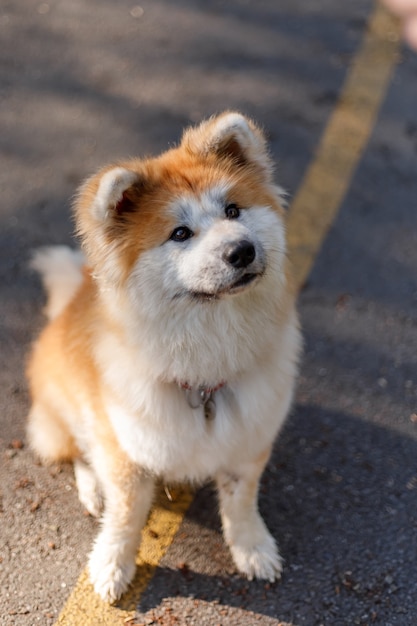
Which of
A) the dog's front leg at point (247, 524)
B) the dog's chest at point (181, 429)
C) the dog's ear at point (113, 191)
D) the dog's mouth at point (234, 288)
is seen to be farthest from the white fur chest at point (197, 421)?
the dog's ear at point (113, 191)

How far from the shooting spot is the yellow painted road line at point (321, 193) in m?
2.70

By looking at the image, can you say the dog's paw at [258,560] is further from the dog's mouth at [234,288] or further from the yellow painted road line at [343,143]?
the yellow painted road line at [343,143]

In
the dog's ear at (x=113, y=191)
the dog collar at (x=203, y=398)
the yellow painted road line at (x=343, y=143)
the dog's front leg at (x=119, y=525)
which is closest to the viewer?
the dog's ear at (x=113, y=191)

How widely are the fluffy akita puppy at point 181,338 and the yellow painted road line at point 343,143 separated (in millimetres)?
1357

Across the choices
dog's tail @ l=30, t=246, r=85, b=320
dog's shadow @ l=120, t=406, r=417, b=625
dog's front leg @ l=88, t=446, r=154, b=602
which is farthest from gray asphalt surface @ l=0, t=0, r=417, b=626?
dog's tail @ l=30, t=246, r=85, b=320

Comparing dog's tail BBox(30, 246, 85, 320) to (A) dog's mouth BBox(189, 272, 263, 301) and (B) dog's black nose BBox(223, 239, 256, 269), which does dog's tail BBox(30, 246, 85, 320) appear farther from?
(B) dog's black nose BBox(223, 239, 256, 269)

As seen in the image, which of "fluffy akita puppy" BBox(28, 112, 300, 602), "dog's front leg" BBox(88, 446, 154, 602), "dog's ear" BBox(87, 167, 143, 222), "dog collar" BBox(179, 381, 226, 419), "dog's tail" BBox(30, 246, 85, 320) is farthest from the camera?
"dog's tail" BBox(30, 246, 85, 320)

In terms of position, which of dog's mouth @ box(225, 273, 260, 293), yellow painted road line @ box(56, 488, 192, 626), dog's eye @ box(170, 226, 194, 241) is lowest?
yellow painted road line @ box(56, 488, 192, 626)

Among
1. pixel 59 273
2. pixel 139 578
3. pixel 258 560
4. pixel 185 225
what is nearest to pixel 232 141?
pixel 185 225

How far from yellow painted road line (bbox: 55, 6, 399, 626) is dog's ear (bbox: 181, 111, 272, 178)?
140 cm

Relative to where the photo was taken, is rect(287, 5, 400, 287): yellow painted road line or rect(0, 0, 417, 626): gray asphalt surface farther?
rect(287, 5, 400, 287): yellow painted road line

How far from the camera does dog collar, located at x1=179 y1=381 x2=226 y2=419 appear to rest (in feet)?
8.36

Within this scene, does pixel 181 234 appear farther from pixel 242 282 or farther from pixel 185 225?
pixel 242 282

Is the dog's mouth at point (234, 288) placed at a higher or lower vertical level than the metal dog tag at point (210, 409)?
higher
